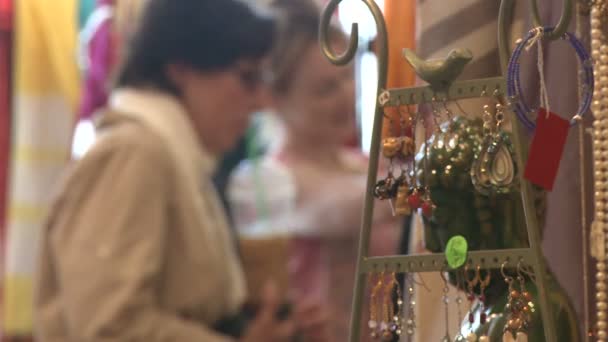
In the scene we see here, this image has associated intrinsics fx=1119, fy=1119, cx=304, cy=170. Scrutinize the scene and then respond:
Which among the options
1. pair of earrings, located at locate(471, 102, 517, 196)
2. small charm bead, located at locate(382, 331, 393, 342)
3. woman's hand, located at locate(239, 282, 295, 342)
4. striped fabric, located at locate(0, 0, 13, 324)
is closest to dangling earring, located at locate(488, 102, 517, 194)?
pair of earrings, located at locate(471, 102, 517, 196)

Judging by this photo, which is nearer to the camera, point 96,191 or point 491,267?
point 491,267

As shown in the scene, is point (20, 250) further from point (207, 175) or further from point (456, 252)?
point (456, 252)

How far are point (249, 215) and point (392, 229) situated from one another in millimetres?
297

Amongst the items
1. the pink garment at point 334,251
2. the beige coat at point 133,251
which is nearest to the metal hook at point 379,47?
the beige coat at point 133,251

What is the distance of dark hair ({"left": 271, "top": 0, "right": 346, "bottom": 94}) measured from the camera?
209cm

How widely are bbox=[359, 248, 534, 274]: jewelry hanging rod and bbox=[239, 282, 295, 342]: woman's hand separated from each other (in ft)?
3.45

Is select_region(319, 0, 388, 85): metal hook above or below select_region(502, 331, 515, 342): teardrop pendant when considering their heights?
above

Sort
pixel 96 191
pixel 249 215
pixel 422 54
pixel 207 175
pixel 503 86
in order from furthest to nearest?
pixel 249 215, pixel 207 175, pixel 96 191, pixel 422 54, pixel 503 86

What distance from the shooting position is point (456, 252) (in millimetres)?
637

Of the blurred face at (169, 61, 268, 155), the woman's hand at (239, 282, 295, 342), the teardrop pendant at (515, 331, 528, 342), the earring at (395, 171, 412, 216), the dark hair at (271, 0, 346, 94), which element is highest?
the dark hair at (271, 0, 346, 94)

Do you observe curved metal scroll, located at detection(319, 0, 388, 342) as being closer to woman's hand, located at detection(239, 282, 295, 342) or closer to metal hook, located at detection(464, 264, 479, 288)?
metal hook, located at detection(464, 264, 479, 288)

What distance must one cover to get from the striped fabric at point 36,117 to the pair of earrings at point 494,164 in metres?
1.69

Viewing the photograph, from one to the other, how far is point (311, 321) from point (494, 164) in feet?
3.88

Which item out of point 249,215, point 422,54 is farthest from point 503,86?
point 249,215
